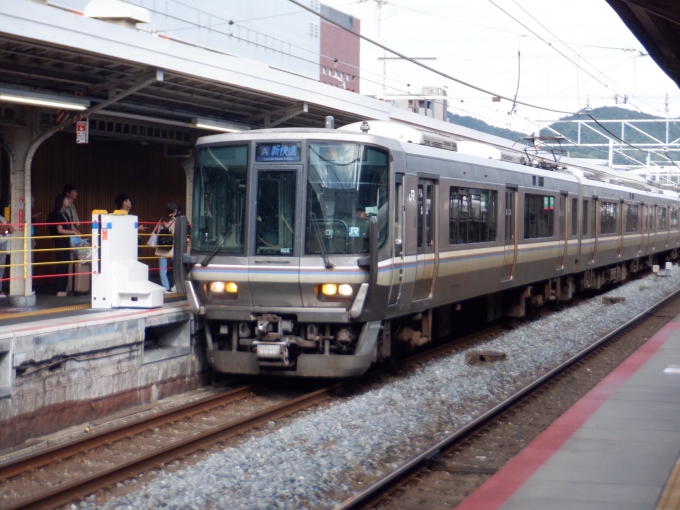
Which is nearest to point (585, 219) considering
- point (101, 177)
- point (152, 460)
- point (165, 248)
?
point (101, 177)

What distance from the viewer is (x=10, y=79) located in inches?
431

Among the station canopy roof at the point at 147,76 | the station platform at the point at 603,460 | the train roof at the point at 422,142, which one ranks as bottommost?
the station platform at the point at 603,460

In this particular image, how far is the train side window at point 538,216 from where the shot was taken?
620 inches

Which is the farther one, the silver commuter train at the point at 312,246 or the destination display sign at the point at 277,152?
the destination display sign at the point at 277,152

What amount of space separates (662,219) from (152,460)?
29.8 m

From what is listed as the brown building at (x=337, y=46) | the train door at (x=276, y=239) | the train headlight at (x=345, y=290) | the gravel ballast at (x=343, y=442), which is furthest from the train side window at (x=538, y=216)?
the brown building at (x=337, y=46)

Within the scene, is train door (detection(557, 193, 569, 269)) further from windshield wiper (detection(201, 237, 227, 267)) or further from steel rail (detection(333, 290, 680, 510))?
windshield wiper (detection(201, 237, 227, 267))

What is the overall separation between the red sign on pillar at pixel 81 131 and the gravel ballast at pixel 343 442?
4910 mm

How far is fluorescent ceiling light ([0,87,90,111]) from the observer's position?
9922 mm

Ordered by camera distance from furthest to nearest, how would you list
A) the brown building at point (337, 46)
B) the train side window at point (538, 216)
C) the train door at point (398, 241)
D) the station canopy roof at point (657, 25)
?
1. the brown building at point (337, 46)
2. the train side window at point (538, 216)
3. the train door at point (398, 241)
4. the station canopy roof at point (657, 25)

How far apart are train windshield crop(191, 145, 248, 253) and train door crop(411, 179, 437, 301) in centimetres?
228

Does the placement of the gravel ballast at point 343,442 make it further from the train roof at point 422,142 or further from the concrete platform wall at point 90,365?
the train roof at point 422,142

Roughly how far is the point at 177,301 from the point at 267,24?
36.6 meters

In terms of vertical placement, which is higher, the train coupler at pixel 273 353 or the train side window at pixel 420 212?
the train side window at pixel 420 212
